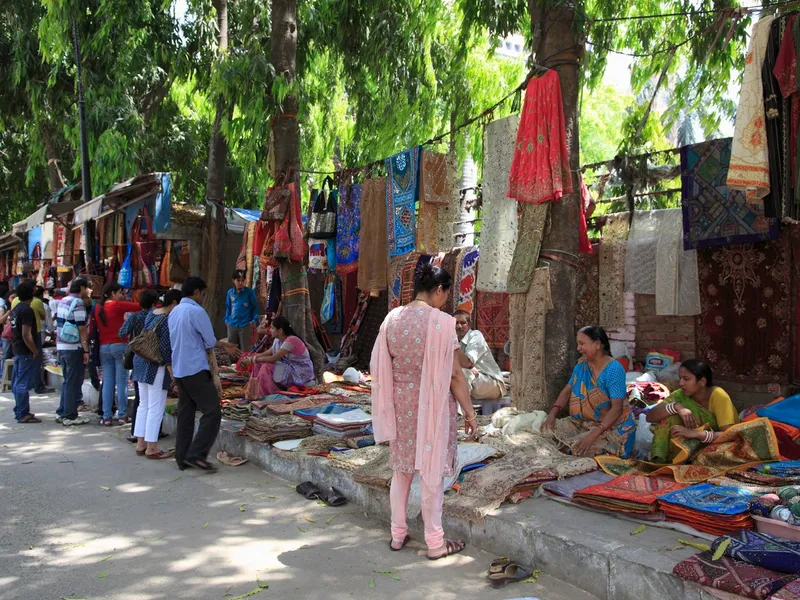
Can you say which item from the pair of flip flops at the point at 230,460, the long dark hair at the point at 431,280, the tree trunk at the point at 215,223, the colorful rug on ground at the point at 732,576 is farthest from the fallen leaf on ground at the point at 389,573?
the tree trunk at the point at 215,223

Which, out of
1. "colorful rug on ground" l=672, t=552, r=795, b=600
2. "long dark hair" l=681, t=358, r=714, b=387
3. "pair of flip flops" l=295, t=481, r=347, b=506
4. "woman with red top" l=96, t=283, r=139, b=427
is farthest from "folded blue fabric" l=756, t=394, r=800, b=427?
"woman with red top" l=96, t=283, r=139, b=427

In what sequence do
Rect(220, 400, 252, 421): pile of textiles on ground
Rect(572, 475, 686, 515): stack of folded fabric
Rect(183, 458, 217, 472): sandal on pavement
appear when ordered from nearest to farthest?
Rect(572, 475, 686, 515): stack of folded fabric, Rect(183, 458, 217, 472): sandal on pavement, Rect(220, 400, 252, 421): pile of textiles on ground

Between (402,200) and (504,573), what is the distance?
5.36 metres

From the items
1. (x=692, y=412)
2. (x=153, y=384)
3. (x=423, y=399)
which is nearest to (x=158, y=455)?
(x=153, y=384)

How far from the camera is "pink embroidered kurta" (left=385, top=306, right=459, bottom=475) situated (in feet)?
14.0

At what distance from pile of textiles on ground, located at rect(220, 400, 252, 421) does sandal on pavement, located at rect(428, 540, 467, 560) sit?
402cm

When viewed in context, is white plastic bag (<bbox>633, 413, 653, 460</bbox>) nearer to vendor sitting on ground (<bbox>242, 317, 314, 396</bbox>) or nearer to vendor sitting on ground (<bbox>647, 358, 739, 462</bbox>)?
vendor sitting on ground (<bbox>647, 358, 739, 462</bbox>)

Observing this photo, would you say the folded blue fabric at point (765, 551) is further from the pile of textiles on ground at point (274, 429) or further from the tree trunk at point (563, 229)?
the pile of textiles on ground at point (274, 429)

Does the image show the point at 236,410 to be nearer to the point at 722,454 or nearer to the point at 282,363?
the point at 282,363

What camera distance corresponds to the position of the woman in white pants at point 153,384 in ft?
22.8

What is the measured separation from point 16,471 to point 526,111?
5570 millimetres

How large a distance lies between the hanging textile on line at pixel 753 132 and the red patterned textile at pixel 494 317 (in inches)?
182

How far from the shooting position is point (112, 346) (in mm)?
8508

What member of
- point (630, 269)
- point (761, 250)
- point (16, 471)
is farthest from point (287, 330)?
point (761, 250)
